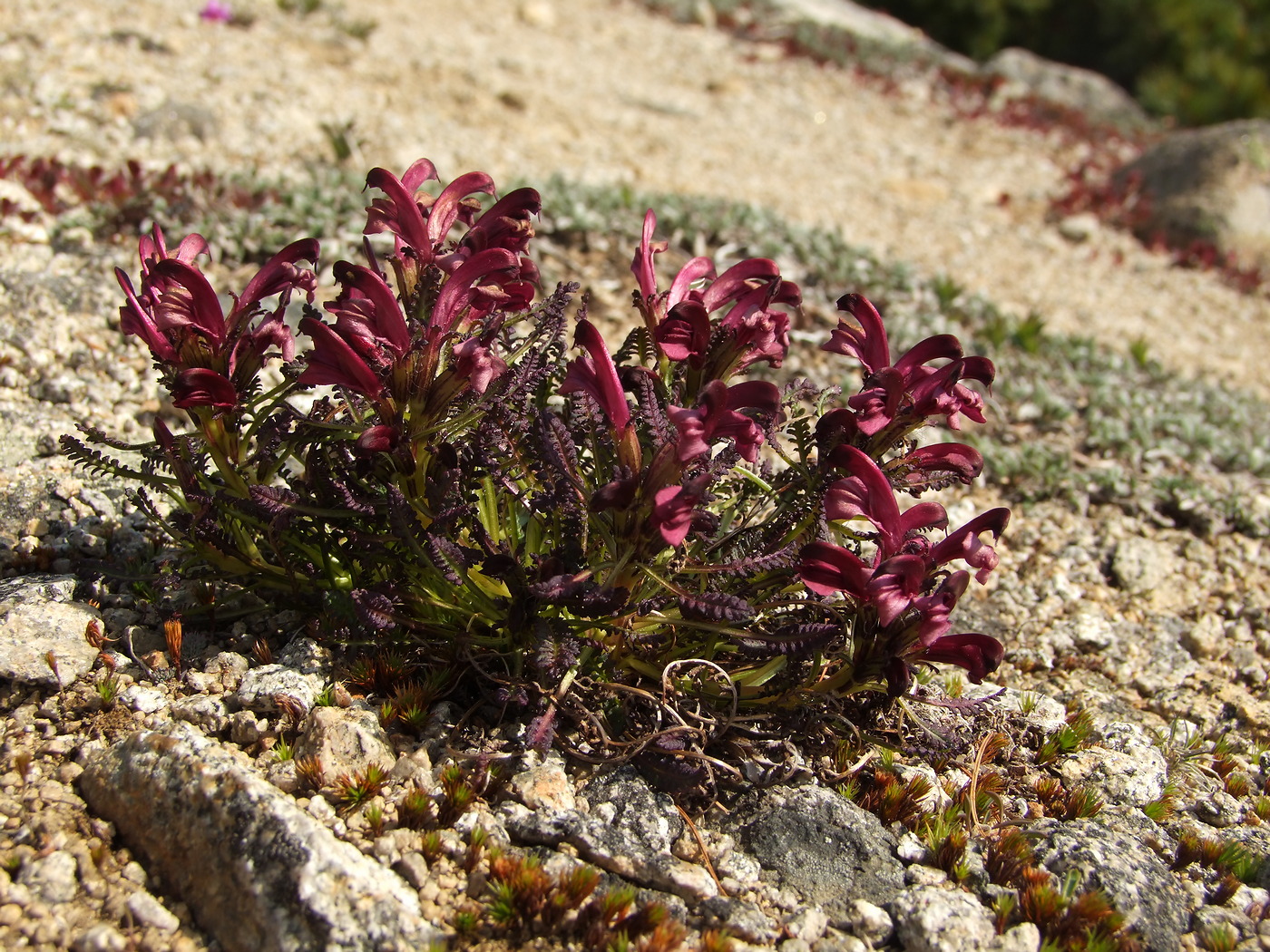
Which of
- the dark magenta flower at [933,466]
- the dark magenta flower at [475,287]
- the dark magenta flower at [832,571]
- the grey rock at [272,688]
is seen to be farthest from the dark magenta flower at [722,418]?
the grey rock at [272,688]

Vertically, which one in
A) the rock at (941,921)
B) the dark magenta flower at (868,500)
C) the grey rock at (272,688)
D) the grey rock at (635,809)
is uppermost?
the dark magenta flower at (868,500)

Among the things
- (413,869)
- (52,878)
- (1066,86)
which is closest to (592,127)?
(413,869)

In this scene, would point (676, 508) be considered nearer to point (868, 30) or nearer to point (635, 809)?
point (635, 809)

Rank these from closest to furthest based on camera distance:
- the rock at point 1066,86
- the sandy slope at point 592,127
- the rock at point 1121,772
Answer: the rock at point 1121,772, the sandy slope at point 592,127, the rock at point 1066,86

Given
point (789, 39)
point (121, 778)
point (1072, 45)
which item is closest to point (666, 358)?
point (121, 778)

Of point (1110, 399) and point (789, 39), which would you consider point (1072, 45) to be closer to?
point (789, 39)

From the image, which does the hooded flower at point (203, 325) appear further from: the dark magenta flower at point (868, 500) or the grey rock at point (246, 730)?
the dark magenta flower at point (868, 500)

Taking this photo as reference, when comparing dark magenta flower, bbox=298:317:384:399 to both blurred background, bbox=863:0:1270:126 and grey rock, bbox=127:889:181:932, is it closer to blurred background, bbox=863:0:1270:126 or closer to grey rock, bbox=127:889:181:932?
grey rock, bbox=127:889:181:932
